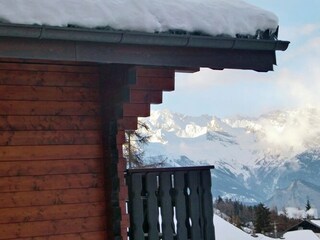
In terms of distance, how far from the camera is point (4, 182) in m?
4.02

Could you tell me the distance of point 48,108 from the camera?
4199 mm

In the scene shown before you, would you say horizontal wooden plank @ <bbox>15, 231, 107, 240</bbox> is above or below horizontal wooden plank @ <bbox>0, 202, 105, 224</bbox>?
below

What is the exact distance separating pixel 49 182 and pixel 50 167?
114 mm

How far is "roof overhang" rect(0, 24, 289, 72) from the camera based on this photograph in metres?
3.00

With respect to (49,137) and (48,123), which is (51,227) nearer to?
(49,137)

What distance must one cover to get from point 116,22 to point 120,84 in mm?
897

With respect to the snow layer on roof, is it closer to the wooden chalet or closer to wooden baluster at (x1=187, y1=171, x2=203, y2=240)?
the wooden chalet

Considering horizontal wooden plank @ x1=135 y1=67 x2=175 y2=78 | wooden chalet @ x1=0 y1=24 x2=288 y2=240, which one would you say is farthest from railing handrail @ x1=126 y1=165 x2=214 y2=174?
horizontal wooden plank @ x1=135 y1=67 x2=175 y2=78

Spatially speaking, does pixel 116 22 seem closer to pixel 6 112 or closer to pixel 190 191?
pixel 6 112

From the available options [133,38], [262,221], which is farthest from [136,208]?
[262,221]

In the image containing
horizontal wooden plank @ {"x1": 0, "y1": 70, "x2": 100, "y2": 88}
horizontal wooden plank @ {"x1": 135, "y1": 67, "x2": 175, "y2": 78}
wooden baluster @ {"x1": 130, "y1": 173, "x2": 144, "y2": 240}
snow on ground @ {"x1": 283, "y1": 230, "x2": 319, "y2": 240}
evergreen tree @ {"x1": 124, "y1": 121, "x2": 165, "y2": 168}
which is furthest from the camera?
snow on ground @ {"x1": 283, "y1": 230, "x2": 319, "y2": 240}

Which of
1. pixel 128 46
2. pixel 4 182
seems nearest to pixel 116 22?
pixel 128 46

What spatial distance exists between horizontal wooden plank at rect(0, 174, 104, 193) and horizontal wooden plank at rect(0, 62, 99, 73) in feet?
2.71

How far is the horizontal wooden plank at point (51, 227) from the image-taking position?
4008 mm
